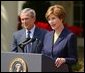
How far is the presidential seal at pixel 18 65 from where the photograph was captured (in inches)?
143

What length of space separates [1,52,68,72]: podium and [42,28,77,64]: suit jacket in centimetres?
55

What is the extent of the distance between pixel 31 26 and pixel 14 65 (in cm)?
100

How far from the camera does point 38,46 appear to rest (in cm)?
450

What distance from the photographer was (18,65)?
3.65m

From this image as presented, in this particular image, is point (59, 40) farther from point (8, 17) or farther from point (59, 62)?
point (8, 17)

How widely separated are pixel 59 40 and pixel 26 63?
865 millimetres

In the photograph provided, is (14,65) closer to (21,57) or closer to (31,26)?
(21,57)

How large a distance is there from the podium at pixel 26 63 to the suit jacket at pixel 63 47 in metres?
0.55

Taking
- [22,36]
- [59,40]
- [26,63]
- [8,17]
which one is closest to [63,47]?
[59,40]

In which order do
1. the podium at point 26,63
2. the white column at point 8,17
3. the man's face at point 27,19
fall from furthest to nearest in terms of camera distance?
1. the white column at point 8,17
2. the man's face at point 27,19
3. the podium at point 26,63

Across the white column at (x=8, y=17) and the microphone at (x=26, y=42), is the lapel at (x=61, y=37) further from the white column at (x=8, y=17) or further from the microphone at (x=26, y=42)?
the white column at (x=8, y=17)

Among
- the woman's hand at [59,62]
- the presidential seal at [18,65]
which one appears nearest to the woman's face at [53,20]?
the woman's hand at [59,62]

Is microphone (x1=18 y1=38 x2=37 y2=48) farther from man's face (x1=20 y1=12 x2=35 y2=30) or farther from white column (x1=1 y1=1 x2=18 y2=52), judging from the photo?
white column (x1=1 y1=1 x2=18 y2=52)

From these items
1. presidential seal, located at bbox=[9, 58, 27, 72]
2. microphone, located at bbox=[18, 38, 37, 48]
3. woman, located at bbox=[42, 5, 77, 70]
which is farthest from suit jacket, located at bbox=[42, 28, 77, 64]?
presidential seal, located at bbox=[9, 58, 27, 72]
